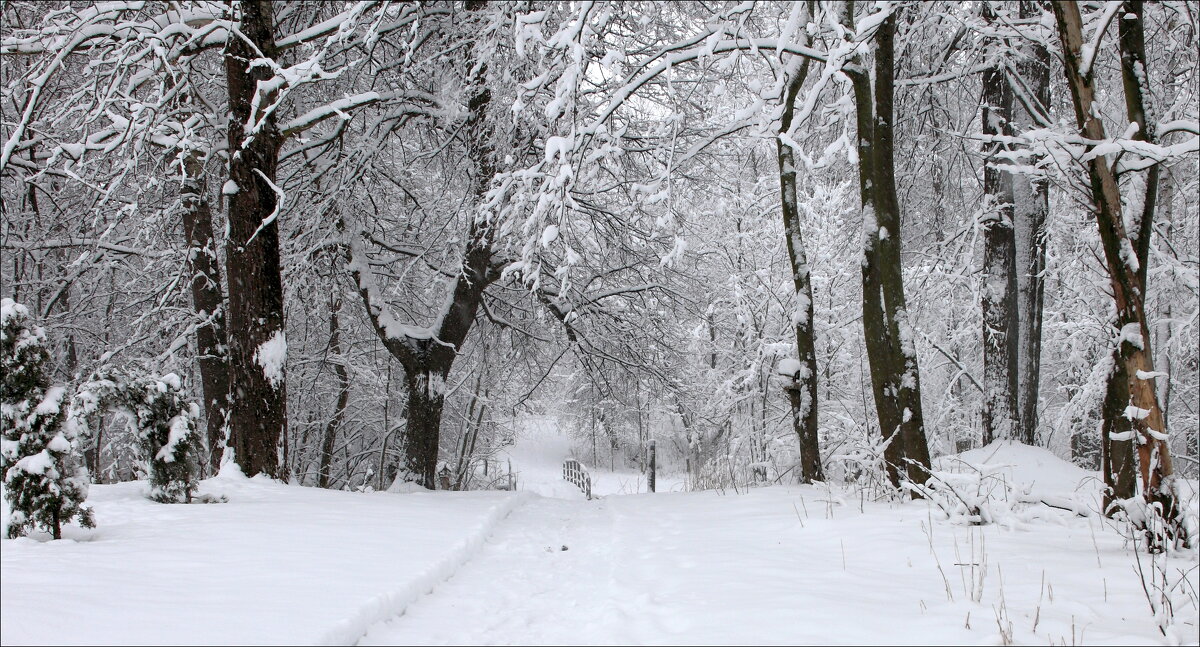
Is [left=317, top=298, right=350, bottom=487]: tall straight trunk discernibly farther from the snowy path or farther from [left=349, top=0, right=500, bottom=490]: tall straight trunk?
the snowy path

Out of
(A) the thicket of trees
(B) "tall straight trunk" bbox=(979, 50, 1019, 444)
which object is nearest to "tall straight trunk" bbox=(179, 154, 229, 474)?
(A) the thicket of trees

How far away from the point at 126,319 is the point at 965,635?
1526cm

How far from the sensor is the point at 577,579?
14.3ft

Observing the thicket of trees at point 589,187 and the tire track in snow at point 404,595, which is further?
the thicket of trees at point 589,187

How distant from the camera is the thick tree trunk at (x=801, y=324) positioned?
900cm

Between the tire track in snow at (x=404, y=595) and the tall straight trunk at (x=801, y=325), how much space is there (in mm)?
5008

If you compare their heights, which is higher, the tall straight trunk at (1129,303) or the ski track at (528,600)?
the tall straight trunk at (1129,303)

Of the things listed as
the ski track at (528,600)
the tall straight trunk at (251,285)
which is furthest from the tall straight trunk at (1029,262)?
the tall straight trunk at (251,285)

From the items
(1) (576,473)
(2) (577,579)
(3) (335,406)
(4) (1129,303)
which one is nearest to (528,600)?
(2) (577,579)

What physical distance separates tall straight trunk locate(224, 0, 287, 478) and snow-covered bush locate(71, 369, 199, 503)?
1.27 meters

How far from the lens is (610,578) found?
4277 mm

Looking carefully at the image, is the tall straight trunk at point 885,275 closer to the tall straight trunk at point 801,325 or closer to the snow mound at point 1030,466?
the snow mound at point 1030,466

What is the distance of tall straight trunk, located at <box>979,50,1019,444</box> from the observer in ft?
26.2

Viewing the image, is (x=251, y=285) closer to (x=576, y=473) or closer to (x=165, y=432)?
(x=165, y=432)
